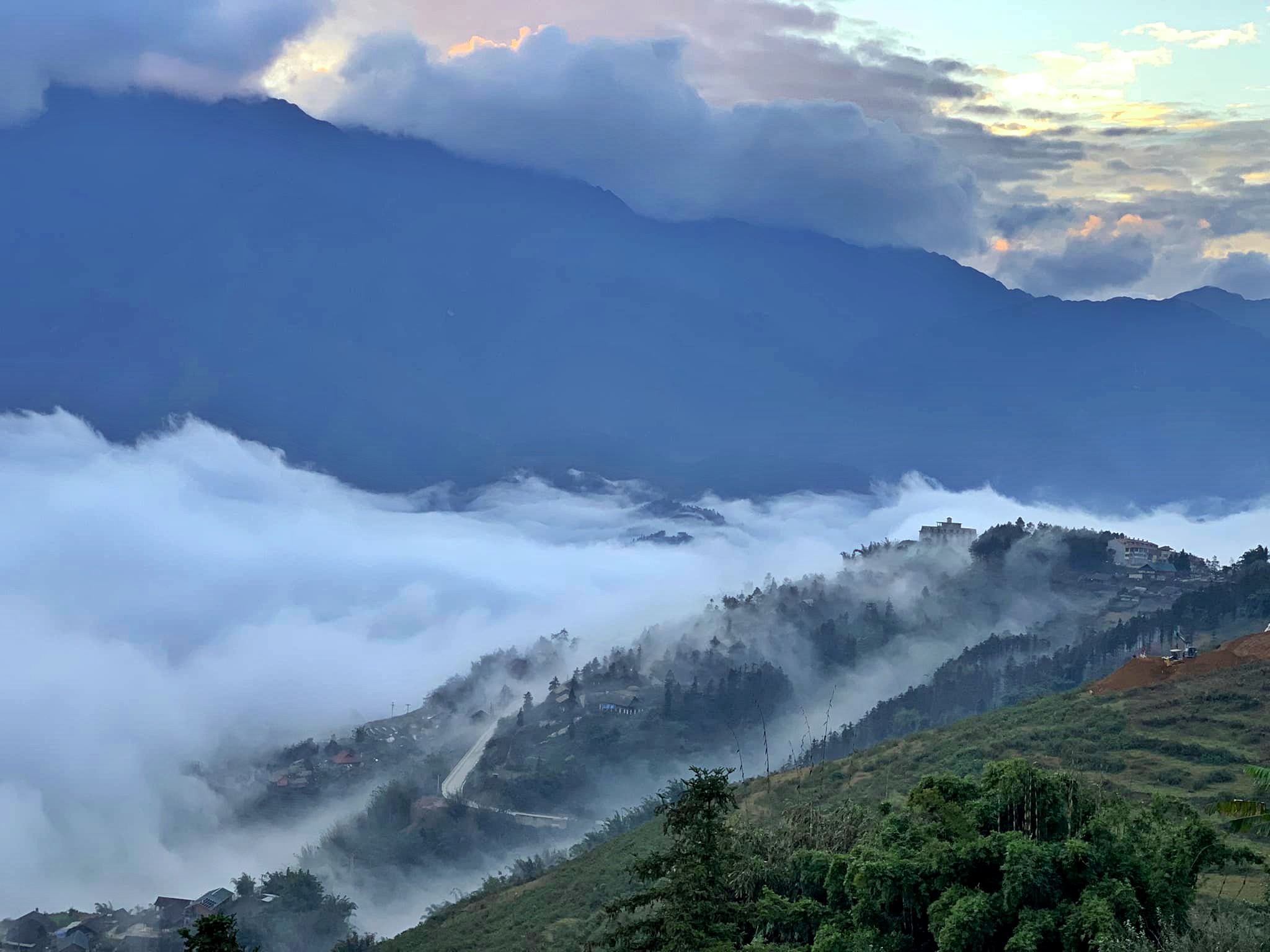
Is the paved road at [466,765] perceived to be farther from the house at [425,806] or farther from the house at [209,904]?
the house at [209,904]

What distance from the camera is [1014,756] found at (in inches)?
1580

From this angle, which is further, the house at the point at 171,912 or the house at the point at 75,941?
the house at the point at 171,912

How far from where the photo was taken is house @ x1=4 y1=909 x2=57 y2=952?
5269cm

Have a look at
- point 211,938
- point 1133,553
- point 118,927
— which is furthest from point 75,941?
point 1133,553

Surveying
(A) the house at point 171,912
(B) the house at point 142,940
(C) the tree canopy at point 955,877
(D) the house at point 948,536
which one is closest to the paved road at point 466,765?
(A) the house at point 171,912

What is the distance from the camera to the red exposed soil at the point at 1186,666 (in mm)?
48969

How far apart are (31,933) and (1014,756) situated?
42658 mm

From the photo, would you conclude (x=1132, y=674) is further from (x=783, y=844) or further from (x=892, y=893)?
(x=892, y=893)

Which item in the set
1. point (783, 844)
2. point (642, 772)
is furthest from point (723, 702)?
point (783, 844)

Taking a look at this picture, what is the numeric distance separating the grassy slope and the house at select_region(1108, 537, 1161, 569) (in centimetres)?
5444

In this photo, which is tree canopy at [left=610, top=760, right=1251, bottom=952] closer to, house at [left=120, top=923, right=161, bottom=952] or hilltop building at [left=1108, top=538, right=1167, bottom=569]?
house at [left=120, top=923, right=161, bottom=952]

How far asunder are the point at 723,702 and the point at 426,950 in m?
47.1

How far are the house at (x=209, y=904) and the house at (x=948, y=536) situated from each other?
70380 millimetres

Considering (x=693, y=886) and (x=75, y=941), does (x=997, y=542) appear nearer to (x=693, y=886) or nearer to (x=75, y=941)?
(x=75, y=941)
